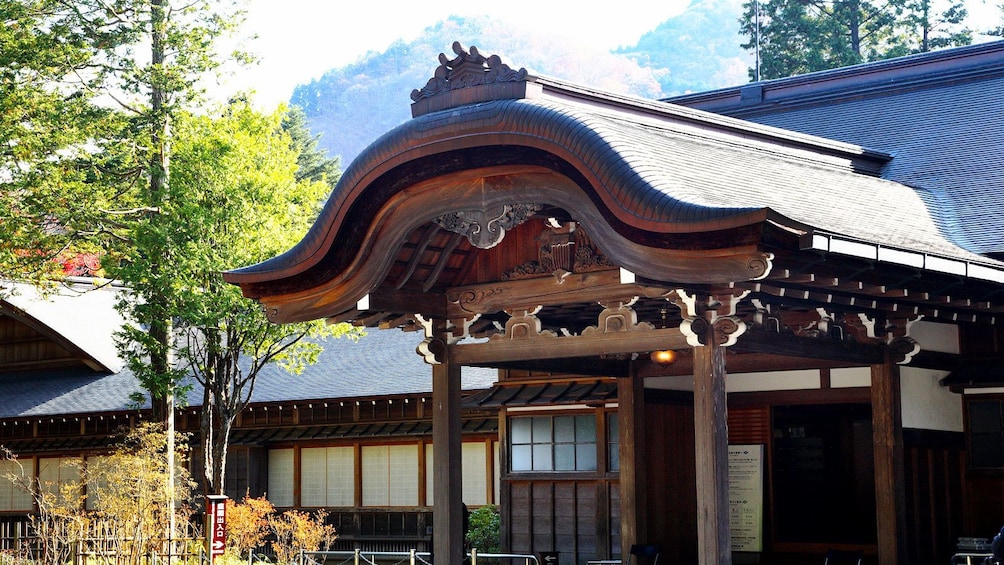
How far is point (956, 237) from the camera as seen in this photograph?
33.6ft

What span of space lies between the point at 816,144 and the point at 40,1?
44.2ft

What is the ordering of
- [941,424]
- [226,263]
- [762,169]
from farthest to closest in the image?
[226,263] < [941,424] < [762,169]

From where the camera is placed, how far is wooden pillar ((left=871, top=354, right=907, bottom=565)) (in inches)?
391

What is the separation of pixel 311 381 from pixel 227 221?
225 inches

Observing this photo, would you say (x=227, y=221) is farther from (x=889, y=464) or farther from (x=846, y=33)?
(x=846, y=33)

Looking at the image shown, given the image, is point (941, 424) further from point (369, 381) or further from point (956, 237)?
point (369, 381)

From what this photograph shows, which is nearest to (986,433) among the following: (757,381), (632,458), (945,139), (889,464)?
(889,464)

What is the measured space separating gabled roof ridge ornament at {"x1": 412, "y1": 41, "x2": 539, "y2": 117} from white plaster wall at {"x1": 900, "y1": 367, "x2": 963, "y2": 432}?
14.8ft

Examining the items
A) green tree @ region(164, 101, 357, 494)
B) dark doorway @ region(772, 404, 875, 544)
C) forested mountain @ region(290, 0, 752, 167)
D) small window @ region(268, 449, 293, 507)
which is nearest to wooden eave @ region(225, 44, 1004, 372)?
dark doorway @ region(772, 404, 875, 544)

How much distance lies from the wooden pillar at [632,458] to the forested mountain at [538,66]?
103m

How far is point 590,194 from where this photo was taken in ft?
26.7

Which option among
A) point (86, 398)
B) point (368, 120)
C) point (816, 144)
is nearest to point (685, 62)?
point (368, 120)

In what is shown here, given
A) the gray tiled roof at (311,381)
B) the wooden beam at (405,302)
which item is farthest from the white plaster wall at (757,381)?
the gray tiled roof at (311,381)

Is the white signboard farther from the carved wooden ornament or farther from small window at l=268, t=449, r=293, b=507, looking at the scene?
small window at l=268, t=449, r=293, b=507
